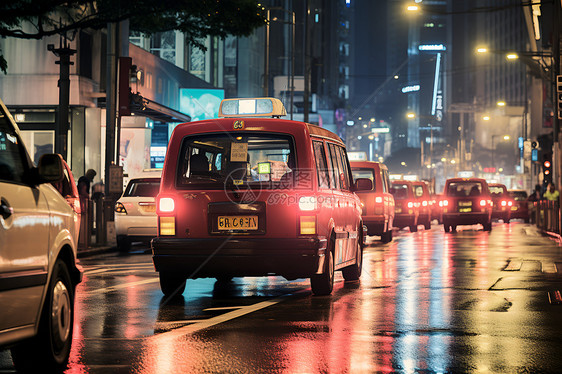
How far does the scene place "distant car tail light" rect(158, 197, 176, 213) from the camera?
11.3 meters

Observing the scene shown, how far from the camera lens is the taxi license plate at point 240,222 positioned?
1116cm

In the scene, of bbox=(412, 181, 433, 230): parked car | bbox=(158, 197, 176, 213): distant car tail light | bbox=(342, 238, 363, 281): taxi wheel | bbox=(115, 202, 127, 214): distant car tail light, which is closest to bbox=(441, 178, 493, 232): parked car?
bbox=(412, 181, 433, 230): parked car

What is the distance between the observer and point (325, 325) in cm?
916

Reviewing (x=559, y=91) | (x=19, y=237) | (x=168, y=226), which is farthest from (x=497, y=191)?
(x=19, y=237)

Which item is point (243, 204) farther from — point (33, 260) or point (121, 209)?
point (121, 209)

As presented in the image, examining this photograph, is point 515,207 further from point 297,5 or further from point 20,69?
point 297,5

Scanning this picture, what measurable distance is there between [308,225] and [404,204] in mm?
22842

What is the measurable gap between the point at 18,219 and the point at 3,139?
2.14 ft

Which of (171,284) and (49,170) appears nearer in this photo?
(49,170)

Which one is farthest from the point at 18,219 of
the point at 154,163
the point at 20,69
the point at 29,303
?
the point at 154,163

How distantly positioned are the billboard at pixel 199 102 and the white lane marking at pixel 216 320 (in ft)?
103

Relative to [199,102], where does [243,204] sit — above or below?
below

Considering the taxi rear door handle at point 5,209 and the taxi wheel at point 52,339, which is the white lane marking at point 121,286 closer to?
the taxi wheel at point 52,339

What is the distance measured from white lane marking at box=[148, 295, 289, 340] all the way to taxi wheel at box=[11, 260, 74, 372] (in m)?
1.59
